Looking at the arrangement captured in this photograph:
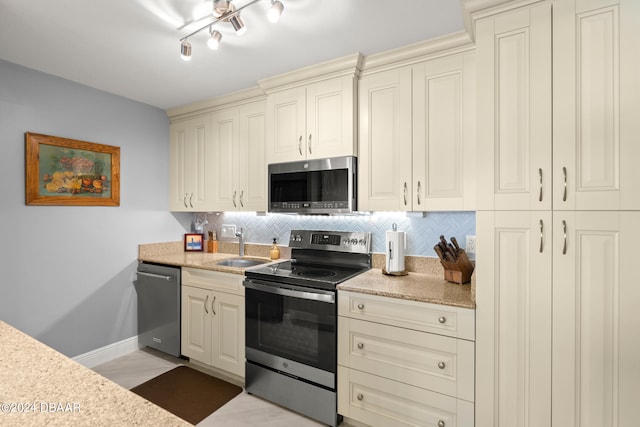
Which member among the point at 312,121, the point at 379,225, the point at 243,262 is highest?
the point at 312,121

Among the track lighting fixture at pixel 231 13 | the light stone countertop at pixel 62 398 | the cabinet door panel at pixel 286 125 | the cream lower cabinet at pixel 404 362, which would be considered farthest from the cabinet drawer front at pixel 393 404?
the track lighting fixture at pixel 231 13

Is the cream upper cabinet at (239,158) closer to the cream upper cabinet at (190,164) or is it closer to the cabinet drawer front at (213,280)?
the cream upper cabinet at (190,164)

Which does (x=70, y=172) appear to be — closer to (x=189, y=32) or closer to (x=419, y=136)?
(x=189, y=32)

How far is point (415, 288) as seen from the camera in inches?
77.9

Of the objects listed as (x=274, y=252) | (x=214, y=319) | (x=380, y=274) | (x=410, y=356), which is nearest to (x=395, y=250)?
(x=380, y=274)

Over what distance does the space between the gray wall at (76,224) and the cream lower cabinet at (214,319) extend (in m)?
0.76

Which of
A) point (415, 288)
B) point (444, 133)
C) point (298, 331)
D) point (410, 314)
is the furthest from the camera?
point (298, 331)

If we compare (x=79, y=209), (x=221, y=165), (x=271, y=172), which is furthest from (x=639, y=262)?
(x=79, y=209)

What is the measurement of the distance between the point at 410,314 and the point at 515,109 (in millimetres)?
1196

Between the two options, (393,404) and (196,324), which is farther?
(196,324)

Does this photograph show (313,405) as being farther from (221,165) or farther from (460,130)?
(221,165)

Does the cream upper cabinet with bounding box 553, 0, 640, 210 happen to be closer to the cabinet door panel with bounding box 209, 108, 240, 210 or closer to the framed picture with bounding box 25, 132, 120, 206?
the cabinet door panel with bounding box 209, 108, 240, 210

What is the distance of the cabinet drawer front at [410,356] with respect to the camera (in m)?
1.71

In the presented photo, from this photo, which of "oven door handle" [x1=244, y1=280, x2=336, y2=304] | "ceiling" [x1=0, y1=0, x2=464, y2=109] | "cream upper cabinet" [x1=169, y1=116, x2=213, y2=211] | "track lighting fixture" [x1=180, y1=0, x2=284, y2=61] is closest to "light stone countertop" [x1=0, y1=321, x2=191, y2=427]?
"oven door handle" [x1=244, y1=280, x2=336, y2=304]
